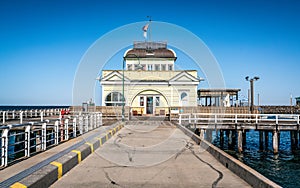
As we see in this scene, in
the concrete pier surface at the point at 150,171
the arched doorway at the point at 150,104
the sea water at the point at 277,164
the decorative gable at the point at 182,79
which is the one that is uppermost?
the decorative gable at the point at 182,79

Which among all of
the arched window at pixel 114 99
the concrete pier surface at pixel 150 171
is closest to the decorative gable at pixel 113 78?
the arched window at pixel 114 99

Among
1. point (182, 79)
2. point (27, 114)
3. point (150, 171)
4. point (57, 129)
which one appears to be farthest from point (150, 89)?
point (150, 171)

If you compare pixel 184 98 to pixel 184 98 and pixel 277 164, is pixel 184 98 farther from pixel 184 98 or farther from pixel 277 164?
pixel 277 164

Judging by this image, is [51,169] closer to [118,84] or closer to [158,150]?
[158,150]

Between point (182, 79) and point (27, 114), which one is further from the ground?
point (182, 79)

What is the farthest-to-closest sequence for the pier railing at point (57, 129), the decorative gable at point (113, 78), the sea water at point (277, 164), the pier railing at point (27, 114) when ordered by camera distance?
the decorative gable at point (113, 78) < the pier railing at point (27, 114) < the sea water at point (277, 164) < the pier railing at point (57, 129)

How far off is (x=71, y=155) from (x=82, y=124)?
9.41 m

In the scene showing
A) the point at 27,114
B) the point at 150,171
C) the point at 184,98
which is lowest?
the point at 150,171

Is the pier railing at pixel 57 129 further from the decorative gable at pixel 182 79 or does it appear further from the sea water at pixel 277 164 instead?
the decorative gable at pixel 182 79

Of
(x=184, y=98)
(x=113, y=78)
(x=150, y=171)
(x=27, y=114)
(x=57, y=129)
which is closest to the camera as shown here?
(x=150, y=171)

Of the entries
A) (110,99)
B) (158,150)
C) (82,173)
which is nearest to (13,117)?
(110,99)

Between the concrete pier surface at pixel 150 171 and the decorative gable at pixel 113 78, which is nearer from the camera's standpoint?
the concrete pier surface at pixel 150 171

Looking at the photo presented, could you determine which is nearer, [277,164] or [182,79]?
[277,164]

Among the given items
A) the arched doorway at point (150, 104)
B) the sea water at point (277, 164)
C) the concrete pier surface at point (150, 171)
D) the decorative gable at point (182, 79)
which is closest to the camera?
the concrete pier surface at point (150, 171)
